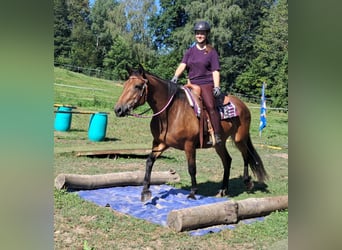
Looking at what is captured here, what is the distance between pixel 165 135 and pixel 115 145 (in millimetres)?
509

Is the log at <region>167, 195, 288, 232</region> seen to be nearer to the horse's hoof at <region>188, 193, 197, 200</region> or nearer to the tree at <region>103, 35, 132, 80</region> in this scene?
the horse's hoof at <region>188, 193, 197, 200</region>

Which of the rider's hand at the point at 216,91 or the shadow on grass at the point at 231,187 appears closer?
the rider's hand at the point at 216,91

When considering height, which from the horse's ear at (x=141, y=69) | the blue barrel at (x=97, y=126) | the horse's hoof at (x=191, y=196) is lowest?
the horse's hoof at (x=191, y=196)

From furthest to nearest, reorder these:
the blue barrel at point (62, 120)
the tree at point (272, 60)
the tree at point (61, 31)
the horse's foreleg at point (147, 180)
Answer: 1. the tree at point (272, 60)
2. the horse's foreleg at point (147, 180)
3. the blue barrel at point (62, 120)
4. the tree at point (61, 31)

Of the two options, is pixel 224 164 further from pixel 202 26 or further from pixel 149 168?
pixel 202 26

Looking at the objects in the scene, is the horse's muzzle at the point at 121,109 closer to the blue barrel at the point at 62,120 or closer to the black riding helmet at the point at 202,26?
the blue barrel at the point at 62,120

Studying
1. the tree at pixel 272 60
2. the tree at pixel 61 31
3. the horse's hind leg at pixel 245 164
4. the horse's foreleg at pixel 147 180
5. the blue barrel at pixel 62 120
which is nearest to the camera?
the tree at pixel 61 31

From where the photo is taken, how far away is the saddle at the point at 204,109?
3877 mm

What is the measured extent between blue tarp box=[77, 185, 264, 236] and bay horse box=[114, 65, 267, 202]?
0.08 meters

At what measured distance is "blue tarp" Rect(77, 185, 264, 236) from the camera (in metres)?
3.79

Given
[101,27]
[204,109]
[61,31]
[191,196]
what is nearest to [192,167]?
[191,196]

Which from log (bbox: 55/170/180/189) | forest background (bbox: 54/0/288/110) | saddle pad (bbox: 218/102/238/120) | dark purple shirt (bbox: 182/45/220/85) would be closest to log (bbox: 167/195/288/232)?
log (bbox: 55/170/180/189)

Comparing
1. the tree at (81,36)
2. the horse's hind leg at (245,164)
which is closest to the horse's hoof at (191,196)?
the horse's hind leg at (245,164)
